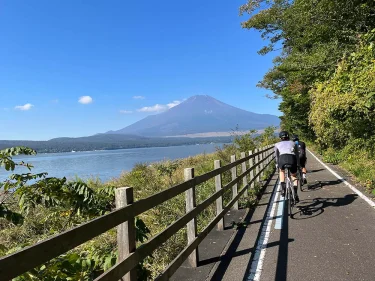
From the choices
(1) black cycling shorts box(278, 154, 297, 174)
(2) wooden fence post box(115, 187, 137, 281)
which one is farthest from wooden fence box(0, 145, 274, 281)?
(1) black cycling shorts box(278, 154, 297, 174)

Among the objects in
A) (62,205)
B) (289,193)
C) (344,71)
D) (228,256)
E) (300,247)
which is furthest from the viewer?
(344,71)

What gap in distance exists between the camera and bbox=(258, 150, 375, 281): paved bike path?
446 cm

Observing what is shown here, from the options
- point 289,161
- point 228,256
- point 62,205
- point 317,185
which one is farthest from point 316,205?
point 62,205

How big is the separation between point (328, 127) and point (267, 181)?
11.1 feet

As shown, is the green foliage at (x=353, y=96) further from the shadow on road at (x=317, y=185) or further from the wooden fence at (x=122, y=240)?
the wooden fence at (x=122, y=240)

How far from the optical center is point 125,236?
2.81 meters

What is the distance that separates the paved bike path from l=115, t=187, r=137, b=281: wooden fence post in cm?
209

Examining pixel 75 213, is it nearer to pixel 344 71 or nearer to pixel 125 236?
pixel 125 236

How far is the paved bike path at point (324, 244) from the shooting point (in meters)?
4.46

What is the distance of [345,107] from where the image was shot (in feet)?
32.0

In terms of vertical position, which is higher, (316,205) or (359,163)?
(359,163)

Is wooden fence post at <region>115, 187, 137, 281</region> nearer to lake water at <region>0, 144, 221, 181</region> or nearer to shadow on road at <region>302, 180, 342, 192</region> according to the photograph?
lake water at <region>0, 144, 221, 181</region>

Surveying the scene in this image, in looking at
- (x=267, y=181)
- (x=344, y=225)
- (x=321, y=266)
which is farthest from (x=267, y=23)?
(x=321, y=266)

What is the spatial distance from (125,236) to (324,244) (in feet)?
13.3
